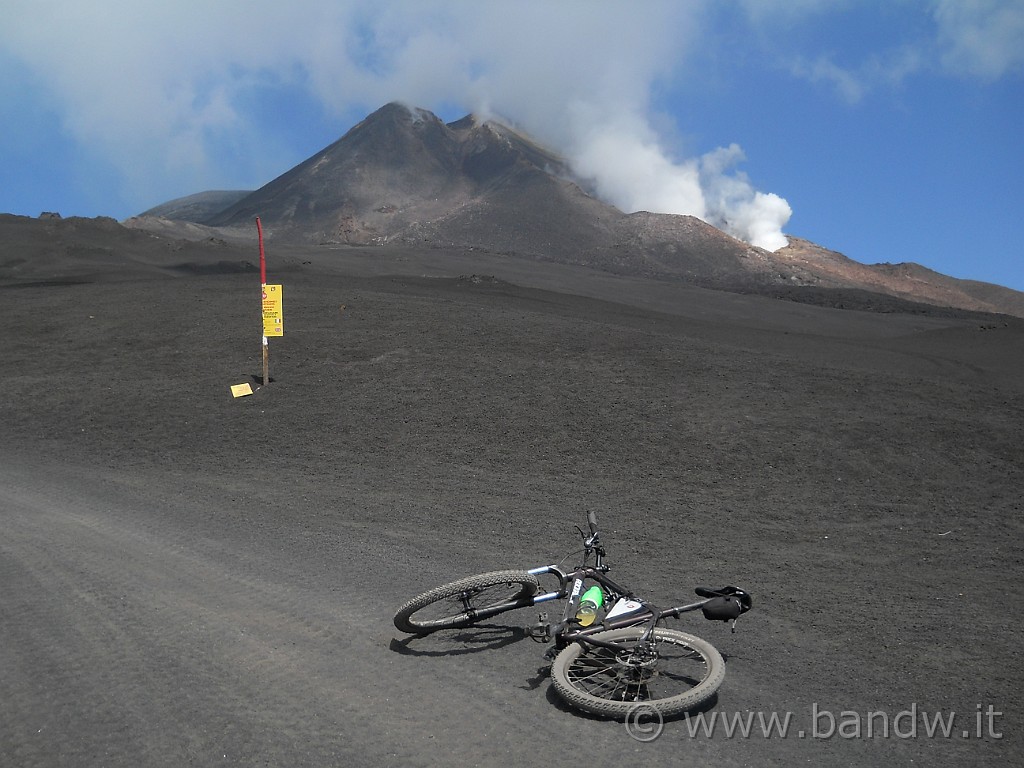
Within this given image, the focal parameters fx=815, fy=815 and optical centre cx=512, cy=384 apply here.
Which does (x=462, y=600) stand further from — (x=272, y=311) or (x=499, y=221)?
(x=499, y=221)

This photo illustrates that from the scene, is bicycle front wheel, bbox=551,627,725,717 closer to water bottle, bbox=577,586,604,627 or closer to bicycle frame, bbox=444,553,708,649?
bicycle frame, bbox=444,553,708,649

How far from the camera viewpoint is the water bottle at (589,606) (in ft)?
16.5

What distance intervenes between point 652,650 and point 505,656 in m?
1.00

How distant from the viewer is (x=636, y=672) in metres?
4.75

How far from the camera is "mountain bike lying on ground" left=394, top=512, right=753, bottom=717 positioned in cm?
448

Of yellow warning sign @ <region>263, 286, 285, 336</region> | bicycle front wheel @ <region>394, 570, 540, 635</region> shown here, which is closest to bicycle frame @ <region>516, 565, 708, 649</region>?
bicycle front wheel @ <region>394, 570, 540, 635</region>

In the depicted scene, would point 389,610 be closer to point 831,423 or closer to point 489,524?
point 489,524

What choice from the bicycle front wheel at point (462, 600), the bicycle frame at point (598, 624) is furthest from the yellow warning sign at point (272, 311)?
the bicycle frame at point (598, 624)

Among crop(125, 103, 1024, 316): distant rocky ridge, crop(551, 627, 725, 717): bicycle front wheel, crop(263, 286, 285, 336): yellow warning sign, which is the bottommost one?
crop(551, 627, 725, 717): bicycle front wheel

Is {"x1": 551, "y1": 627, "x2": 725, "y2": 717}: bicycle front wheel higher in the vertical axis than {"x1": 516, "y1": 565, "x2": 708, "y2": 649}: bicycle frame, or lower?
lower

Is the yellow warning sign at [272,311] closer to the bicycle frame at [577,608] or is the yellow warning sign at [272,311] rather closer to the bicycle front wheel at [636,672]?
the bicycle frame at [577,608]

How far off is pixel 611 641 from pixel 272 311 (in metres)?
12.2

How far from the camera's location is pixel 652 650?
187 inches

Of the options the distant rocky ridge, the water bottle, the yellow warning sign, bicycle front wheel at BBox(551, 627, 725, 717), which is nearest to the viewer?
bicycle front wheel at BBox(551, 627, 725, 717)
